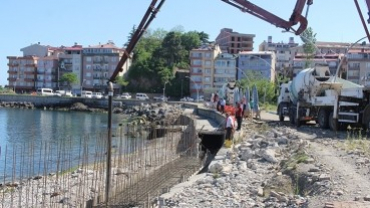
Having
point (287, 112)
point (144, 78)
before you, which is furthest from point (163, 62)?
point (287, 112)

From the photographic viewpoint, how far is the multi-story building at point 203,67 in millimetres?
122562

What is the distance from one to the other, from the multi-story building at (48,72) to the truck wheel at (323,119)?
408 ft

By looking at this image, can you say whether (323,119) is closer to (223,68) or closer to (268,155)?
(268,155)

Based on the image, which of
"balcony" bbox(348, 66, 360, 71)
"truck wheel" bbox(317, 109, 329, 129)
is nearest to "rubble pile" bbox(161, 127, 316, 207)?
"truck wheel" bbox(317, 109, 329, 129)

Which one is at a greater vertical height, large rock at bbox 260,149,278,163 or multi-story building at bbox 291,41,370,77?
multi-story building at bbox 291,41,370,77

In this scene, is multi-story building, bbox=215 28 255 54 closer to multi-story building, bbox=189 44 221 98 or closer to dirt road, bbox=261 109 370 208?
multi-story building, bbox=189 44 221 98

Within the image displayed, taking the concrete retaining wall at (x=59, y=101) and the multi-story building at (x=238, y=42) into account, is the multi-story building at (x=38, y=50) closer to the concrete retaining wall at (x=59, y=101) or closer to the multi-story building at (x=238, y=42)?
the concrete retaining wall at (x=59, y=101)

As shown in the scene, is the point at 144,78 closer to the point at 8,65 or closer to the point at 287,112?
the point at 8,65

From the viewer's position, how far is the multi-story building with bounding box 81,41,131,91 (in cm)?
13988

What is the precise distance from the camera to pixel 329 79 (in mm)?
30438

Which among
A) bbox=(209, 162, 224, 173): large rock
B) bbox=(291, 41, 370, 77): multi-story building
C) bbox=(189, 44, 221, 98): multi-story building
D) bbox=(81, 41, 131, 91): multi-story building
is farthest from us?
bbox=(81, 41, 131, 91): multi-story building

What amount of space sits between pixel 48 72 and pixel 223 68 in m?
50.4

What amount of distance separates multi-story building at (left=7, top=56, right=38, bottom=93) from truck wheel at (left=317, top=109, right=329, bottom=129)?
12959 cm

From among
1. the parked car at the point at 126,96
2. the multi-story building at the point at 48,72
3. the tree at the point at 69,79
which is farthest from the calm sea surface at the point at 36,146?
the multi-story building at the point at 48,72
